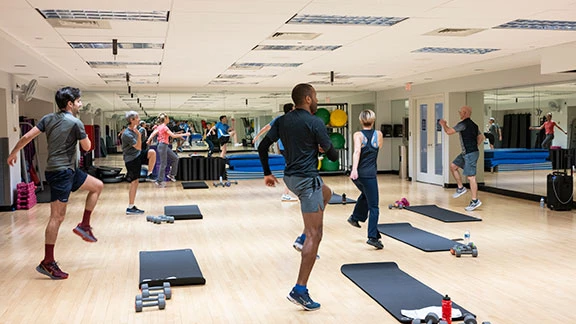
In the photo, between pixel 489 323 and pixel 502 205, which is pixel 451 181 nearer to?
pixel 502 205

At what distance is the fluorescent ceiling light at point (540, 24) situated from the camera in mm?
6371

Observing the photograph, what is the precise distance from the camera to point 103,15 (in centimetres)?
583

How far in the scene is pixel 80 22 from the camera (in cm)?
623

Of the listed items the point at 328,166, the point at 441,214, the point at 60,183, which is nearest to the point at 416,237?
the point at 441,214

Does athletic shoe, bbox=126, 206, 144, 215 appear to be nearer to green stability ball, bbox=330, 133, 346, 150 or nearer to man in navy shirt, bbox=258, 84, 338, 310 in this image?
man in navy shirt, bbox=258, 84, 338, 310

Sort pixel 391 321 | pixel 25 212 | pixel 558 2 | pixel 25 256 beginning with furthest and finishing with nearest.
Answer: pixel 25 212 → pixel 25 256 → pixel 558 2 → pixel 391 321

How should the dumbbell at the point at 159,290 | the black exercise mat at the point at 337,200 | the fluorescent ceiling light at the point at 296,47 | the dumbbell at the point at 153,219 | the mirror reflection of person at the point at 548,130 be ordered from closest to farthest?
the dumbbell at the point at 159,290, the fluorescent ceiling light at the point at 296,47, the dumbbell at the point at 153,219, the mirror reflection of person at the point at 548,130, the black exercise mat at the point at 337,200

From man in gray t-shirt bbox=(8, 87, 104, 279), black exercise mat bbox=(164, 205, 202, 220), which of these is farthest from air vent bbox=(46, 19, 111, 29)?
black exercise mat bbox=(164, 205, 202, 220)

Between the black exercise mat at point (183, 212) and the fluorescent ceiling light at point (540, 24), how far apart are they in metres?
4.89

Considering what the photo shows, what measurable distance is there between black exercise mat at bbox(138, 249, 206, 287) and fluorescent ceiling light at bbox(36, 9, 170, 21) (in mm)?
2423

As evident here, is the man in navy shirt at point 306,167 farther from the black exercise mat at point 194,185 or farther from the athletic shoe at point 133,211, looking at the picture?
the black exercise mat at point 194,185

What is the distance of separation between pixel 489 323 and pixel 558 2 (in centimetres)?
329

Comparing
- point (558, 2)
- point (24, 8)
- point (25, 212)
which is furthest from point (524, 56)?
point (25, 212)

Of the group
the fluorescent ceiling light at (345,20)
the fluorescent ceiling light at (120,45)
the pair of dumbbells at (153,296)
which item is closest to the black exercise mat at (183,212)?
the fluorescent ceiling light at (120,45)
